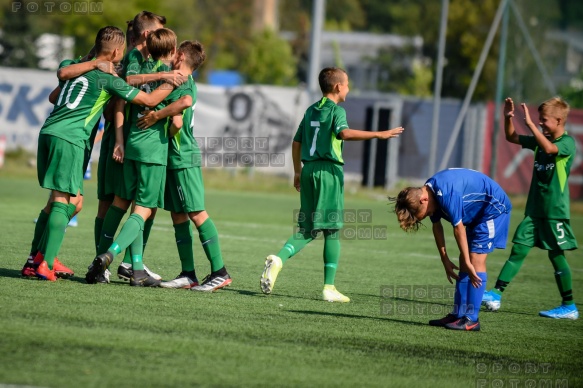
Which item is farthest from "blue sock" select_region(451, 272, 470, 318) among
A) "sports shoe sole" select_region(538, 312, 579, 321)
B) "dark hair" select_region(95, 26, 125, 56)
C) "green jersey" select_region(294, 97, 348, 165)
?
"dark hair" select_region(95, 26, 125, 56)

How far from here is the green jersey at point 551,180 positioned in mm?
8945

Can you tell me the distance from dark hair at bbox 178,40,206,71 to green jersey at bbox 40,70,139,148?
685 mm

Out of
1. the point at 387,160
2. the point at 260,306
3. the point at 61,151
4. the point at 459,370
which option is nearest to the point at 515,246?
the point at 260,306

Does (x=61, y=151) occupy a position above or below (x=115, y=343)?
above

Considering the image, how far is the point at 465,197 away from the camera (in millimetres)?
7375

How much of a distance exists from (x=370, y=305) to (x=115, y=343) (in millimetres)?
3138

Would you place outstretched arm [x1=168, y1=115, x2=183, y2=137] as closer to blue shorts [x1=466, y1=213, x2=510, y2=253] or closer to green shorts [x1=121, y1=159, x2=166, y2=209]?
green shorts [x1=121, y1=159, x2=166, y2=209]

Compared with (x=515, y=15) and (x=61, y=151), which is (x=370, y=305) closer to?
(x=61, y=151)

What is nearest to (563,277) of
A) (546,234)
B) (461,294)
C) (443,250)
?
(546,234)

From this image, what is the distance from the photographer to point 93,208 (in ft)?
53.3

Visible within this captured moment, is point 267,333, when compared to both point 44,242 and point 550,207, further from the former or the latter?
point 550,207

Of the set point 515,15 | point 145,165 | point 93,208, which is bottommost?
point 93,208

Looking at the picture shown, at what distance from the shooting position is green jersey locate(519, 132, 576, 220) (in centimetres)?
895

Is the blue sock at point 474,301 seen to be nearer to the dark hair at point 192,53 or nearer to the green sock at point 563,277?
the green sock at point 563,277
